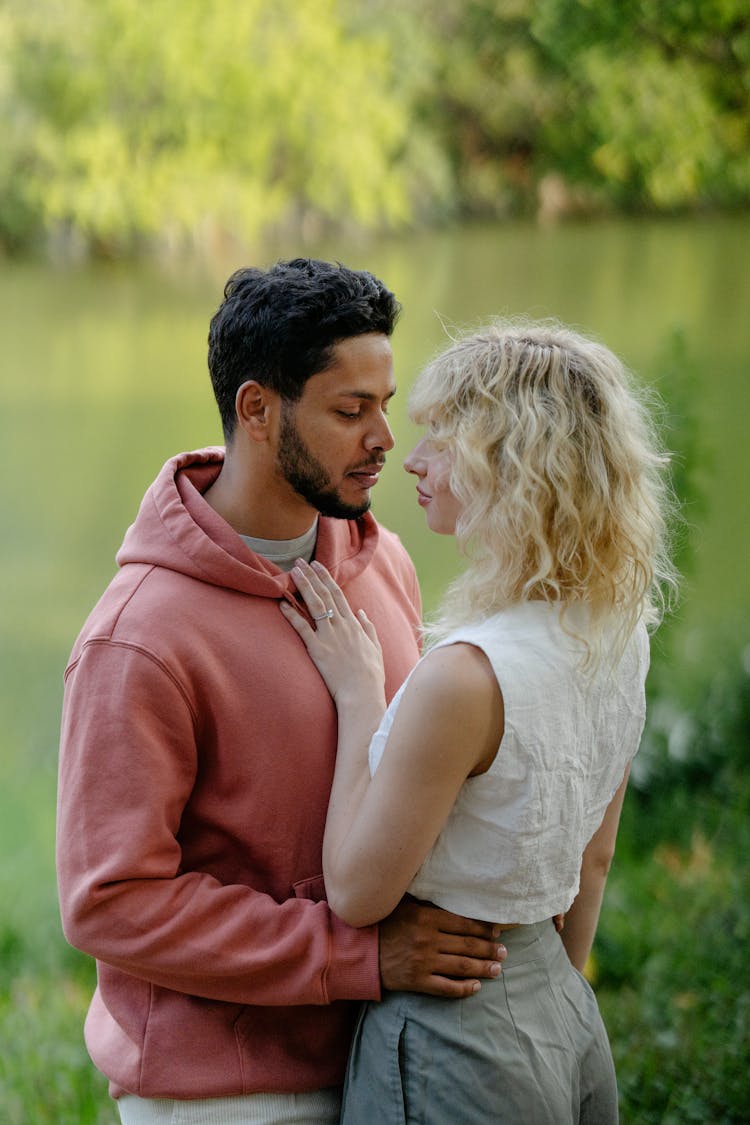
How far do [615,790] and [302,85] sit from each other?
332 cm

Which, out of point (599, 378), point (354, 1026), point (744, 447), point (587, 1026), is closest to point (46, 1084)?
point (354, 1026)

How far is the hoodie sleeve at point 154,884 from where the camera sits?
4.31ft

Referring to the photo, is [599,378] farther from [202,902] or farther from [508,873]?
[202,902]

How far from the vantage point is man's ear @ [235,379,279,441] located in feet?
4.84

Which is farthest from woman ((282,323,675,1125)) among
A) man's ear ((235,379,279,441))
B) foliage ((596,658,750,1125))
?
foliage ((596,658,750,1125))

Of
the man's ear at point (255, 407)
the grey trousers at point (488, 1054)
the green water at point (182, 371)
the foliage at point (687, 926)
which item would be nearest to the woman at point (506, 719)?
the grey trousers at point (488, 1054)

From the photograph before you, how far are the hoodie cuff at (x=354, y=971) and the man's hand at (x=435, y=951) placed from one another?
0.03 feet

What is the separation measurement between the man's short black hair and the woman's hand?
0.23 m

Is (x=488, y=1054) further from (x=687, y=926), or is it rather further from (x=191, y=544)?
(x=687, y=926)

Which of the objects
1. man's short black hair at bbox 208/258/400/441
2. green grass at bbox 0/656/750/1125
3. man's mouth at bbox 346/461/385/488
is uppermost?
man's short black hair at bbox 208/258/400/441

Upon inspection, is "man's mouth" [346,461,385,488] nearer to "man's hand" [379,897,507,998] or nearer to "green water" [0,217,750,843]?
"man's hand" [379,897,507,998]

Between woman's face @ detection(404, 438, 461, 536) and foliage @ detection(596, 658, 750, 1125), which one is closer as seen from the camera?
woman's face @ detection(404, 438, 461, 536)

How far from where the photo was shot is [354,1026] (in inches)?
57.2

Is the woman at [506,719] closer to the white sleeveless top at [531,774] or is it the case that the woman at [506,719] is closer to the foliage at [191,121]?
the white sleeveless top at [531,774]
